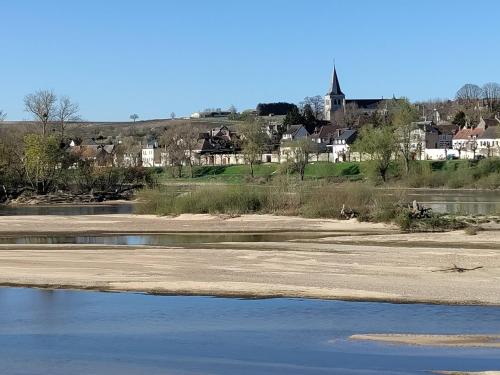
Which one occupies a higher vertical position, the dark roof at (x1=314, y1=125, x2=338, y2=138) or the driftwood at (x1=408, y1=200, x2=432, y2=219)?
the dark roof at (x1=314, y1=125, x2=338, y2=138)

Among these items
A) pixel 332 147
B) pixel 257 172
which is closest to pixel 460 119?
pixel 332 147

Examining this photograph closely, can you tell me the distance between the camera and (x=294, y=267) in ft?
94.2

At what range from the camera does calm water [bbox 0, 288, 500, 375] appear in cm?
1658

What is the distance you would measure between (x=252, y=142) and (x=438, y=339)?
10820 cm

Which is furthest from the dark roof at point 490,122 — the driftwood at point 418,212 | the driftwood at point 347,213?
the driftwood at point 418,212

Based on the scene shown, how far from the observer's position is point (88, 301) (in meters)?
23.6

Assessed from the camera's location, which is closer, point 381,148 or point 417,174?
point 381,148

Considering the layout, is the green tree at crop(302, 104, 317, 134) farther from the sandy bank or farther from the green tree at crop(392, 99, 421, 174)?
the sandy bank

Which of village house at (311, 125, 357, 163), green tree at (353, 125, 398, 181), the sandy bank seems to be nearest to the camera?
the sandy bank

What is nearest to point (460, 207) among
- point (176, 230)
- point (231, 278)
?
point (176, 230)

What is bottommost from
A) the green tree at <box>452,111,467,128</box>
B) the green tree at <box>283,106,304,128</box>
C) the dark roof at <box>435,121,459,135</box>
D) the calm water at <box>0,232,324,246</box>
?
the calm water at <box>0,232,324,246</box>

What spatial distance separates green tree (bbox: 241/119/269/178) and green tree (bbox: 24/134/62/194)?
126 ft

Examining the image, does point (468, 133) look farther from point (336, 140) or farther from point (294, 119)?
point (294, 119)

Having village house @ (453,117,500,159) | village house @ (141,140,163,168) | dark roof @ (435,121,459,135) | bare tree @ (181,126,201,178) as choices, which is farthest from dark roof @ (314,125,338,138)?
village house @ (141,140,163,168)
